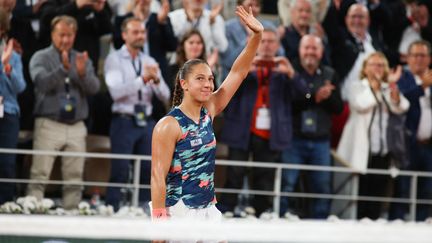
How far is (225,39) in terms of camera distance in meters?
12.6

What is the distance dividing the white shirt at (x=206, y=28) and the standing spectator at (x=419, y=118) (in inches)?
95.7

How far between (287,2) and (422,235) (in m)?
8.50

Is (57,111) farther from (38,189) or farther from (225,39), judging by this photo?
(225,39)

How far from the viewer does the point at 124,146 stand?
1160 centimetres

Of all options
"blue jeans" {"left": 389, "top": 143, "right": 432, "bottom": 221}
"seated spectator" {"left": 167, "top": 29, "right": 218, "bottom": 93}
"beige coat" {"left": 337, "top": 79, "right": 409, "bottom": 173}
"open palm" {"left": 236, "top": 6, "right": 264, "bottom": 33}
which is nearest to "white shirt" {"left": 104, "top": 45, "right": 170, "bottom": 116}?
"seated spectator" {"left": 167, "top": 29, "right": 218, "bottom": 93}

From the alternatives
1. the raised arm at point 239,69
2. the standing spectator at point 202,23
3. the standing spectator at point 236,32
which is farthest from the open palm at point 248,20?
the standing spectator at point 236,32

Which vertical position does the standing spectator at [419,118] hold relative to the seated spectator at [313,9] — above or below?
below

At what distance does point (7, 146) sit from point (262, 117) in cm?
295

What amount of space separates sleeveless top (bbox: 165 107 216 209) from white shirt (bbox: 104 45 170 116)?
3.90 m

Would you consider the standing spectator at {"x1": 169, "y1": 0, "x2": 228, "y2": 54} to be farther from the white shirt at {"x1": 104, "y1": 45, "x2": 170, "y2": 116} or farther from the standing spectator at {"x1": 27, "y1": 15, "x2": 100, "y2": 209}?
the standing spectator at {"x1": 27, "y1": 15, "x2": 100, "y2": 209}

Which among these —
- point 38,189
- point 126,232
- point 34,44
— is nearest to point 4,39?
point 34,44

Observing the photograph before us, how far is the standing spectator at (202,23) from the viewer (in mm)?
12516

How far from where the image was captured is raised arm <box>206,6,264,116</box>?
8.00m

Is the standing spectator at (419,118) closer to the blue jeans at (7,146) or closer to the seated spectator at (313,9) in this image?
the seated spectator at (313,9)
